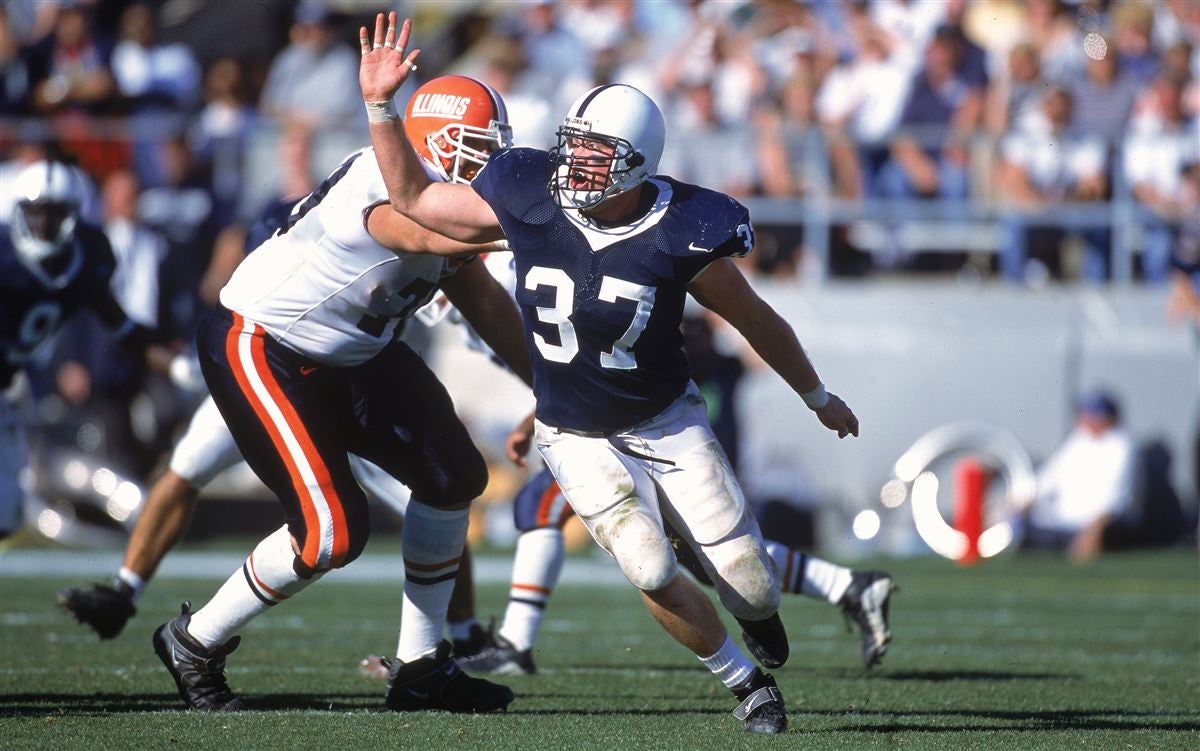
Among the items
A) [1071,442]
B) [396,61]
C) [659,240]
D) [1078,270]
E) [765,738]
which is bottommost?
[1071,442]

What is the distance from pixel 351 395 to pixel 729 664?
127cm

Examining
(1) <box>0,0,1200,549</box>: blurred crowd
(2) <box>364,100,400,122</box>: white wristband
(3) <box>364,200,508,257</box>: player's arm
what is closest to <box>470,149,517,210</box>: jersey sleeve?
(3) <box>364,200,508,257</box>: player's arm

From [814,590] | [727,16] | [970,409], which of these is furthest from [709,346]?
[727,16]

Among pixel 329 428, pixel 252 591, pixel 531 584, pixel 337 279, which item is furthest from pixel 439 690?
pixel 337 279

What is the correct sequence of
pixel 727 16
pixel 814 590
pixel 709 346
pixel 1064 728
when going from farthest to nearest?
pixel 727 16 < pixel 709 346 < pixel 814 590 < pixel 1064 728

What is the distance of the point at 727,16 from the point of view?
40.3ft

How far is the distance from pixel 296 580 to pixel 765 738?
127 centimetres

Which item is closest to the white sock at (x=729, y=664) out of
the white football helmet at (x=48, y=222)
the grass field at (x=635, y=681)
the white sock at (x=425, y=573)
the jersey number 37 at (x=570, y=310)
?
the grass field at (x=635, y=681)

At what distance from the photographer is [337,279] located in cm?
461

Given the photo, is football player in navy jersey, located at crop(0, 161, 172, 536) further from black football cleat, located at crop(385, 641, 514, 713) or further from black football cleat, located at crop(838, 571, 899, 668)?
black football cleat, located at crop(838, 571, 899, 668)

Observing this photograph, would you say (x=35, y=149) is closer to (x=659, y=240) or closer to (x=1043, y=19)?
(x=1043, y=19)

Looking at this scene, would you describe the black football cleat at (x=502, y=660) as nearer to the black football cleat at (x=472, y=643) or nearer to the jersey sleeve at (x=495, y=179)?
the black football cleat at (x=472, y=643)

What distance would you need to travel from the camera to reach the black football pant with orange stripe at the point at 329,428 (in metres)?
4.53

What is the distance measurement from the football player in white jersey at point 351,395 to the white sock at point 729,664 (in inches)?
27.0
